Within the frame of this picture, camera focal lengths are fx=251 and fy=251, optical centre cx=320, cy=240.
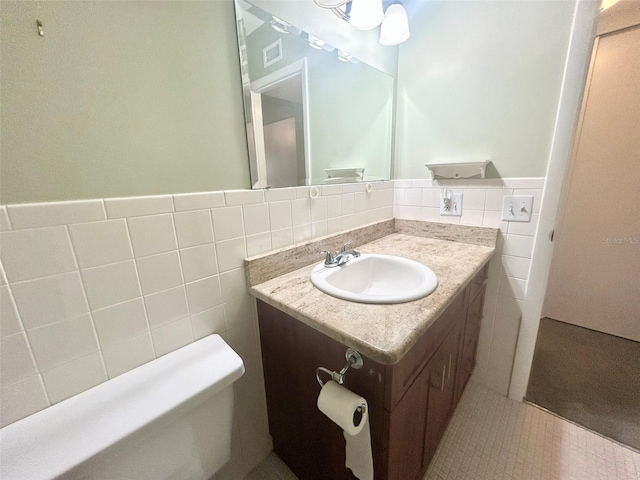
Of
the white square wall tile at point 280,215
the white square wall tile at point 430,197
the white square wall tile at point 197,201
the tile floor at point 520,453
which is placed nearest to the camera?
the white square wall tile at point 197,201

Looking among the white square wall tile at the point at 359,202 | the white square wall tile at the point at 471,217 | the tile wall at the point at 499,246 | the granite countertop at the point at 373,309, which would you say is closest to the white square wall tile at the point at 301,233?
the granite countertop at the point at 373,309

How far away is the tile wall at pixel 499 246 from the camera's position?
116 centimetres

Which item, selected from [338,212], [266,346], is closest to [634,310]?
[338,212]

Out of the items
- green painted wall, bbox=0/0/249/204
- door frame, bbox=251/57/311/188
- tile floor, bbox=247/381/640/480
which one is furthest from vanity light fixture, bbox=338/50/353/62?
tile floor, bbox=247/381/640/480

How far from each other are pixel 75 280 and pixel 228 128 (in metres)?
0.55

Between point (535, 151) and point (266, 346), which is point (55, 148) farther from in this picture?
point (535, 151)

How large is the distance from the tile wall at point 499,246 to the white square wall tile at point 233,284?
105 centimetres

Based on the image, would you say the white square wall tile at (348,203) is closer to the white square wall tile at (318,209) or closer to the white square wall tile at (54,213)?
the white square wall tile at (318,209)

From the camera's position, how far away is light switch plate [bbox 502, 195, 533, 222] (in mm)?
1120

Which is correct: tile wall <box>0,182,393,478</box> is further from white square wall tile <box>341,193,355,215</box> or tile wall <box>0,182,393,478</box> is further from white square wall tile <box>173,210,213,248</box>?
white square wall tile <box>341,193,355,215</box>

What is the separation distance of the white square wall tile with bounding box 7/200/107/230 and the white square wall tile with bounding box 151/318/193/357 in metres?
0.34

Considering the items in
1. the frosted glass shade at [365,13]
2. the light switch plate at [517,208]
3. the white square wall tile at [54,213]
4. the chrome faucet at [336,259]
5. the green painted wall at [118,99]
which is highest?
the frosted glass shade at [365,13]

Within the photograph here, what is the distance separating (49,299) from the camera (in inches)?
21.1

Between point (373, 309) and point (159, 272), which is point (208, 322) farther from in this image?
point (373, 309)
